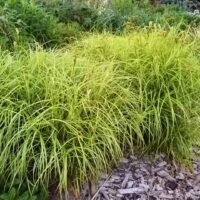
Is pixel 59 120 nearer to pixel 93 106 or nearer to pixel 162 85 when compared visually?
pixel 93 106

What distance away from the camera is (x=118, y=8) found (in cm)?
579

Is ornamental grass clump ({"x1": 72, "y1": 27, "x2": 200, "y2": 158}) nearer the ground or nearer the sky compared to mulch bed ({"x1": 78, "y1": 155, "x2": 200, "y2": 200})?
nearer the sky

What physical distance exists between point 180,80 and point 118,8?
308 centimetres

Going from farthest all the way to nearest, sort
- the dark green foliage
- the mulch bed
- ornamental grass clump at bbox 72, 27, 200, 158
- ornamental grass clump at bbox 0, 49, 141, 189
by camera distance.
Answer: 1. the dark green foliage
2. ornamental grass clump at bbox 72, 27, 200, 158
3. the mulch bed
4. ornamental grass clump at bbox 0, 49, 141, 189

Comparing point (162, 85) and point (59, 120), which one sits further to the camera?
point (162, 85)

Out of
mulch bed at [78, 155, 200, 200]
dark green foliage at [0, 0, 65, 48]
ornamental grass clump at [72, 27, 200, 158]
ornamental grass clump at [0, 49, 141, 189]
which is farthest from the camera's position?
dark green foliage at [0, 0, 65, 48]

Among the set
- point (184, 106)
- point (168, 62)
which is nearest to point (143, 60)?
point (168, 62)

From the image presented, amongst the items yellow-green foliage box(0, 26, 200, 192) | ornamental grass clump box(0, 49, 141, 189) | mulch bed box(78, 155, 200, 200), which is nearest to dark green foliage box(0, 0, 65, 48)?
yellow-green foliage box(0, 26, 200, 192)

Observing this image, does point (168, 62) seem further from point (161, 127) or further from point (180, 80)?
point (161, 127)

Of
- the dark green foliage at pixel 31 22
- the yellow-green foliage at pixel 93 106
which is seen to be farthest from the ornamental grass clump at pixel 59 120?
the dark green foliage at pixel 31 22

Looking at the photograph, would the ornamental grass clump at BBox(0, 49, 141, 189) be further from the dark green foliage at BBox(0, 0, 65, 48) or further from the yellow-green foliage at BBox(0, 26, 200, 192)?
the dark green foliage at BBox(0, 0, 65, 48)

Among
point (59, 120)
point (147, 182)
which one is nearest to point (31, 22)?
point (59, 120)

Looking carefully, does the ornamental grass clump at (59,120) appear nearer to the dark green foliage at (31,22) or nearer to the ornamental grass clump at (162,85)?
the ornamental grass clump at (162,85)

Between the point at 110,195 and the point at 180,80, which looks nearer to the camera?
the point at 110,195
